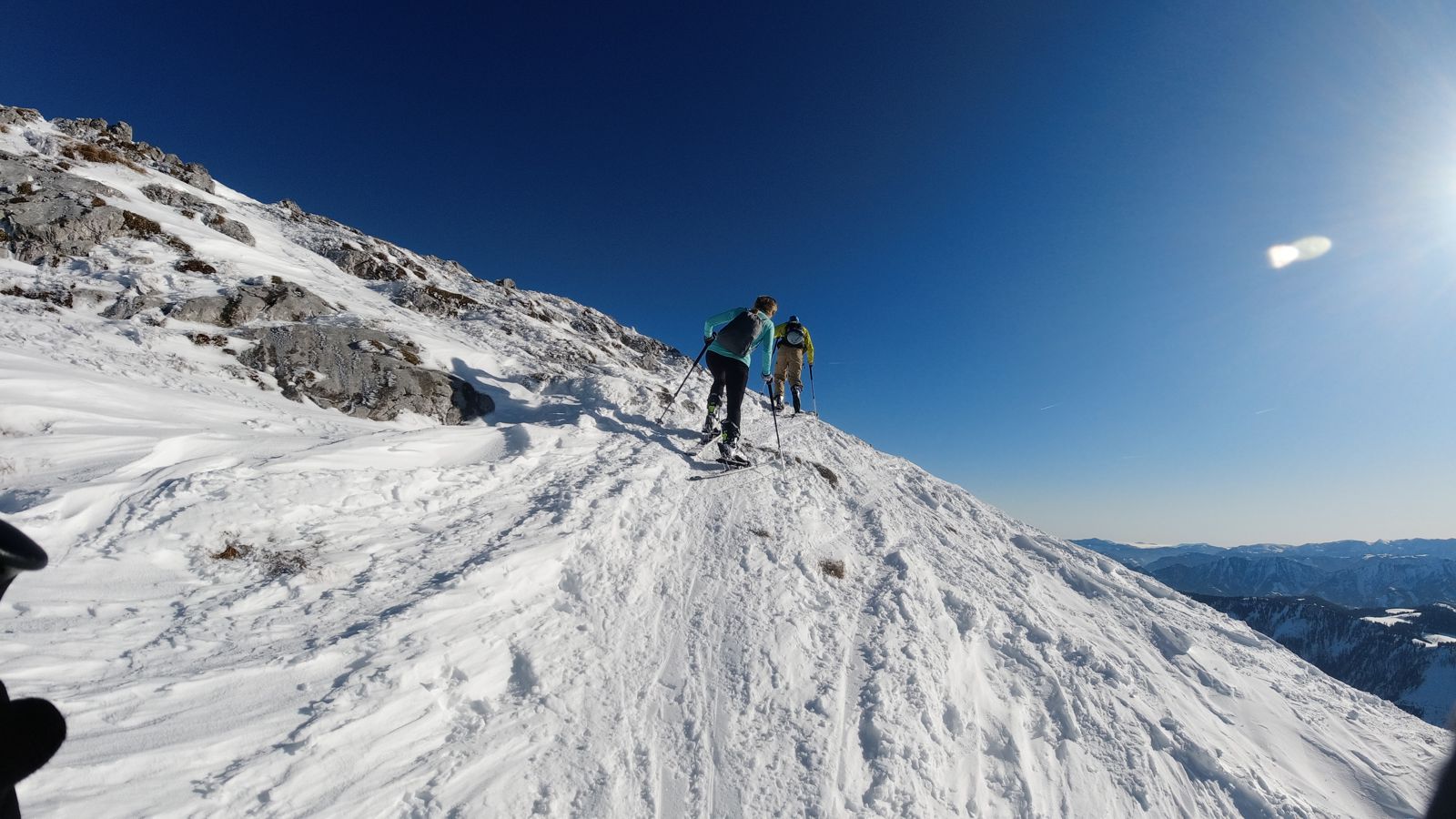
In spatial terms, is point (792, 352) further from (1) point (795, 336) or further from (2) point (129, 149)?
(2) point (129, 149)

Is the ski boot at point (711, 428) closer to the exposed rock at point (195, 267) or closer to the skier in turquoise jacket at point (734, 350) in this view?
the skier in turquoise jacket at point (734, 350)

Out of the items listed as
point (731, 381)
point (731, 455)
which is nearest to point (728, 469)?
point (731, 455)

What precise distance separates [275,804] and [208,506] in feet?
11.6

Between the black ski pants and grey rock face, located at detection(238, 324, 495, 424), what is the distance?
17.0 ft

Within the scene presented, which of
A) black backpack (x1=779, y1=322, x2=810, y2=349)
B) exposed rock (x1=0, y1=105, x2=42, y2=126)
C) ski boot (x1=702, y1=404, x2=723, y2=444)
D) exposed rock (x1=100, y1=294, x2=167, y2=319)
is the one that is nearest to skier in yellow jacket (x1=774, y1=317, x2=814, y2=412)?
black backpack (x1=779, y1=322, x2=810, y2=349)

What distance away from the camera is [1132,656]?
6703mm

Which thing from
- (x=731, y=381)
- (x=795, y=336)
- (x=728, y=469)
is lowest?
(x=728, y=469)

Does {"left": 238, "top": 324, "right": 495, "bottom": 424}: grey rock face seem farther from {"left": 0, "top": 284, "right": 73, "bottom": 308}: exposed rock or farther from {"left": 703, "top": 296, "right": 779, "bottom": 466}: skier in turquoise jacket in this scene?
{"left": 703, "top": 296, "right": 779, "bottom": 466}: skier in turquoise jacket

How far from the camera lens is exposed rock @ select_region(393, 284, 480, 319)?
18734 millimetres

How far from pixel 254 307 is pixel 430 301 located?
710 centimetres

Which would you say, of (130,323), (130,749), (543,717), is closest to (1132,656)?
(543,717)

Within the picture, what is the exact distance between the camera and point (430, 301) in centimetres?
1917

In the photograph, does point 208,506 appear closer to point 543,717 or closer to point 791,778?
point 543,717

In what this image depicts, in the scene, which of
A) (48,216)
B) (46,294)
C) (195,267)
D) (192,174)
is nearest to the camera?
(46,294)
